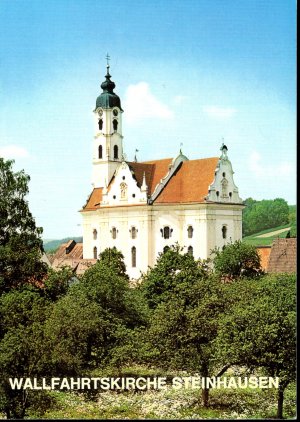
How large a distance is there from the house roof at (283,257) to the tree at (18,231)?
13.2m

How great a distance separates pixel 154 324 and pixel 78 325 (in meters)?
1.94

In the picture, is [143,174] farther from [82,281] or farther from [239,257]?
[82,281]

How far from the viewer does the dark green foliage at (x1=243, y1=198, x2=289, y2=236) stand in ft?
134

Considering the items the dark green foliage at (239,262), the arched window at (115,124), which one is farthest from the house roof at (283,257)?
the arched window at (115,124)

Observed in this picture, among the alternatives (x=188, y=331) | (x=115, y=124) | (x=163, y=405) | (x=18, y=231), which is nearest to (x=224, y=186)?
(x=115, y=124)

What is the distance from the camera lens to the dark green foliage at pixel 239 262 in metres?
31.9

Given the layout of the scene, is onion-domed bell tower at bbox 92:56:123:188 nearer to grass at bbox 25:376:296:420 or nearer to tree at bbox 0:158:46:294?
tree at bbox 0:158:46:294

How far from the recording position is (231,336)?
1482cm

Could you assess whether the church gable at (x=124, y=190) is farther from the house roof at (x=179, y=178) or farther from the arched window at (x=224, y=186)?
the arched window at (x=224, y=186)

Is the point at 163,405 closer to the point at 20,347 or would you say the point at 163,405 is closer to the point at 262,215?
the point at 20,347

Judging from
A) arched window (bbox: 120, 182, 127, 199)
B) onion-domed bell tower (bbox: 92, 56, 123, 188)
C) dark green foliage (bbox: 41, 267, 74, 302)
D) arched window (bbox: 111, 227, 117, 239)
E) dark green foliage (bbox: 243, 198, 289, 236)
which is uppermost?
onion-domed bell tower (bbox: 92, 56, 123, 188)

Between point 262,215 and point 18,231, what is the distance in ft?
90.5

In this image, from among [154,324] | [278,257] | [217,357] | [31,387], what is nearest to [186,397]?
[217,357]

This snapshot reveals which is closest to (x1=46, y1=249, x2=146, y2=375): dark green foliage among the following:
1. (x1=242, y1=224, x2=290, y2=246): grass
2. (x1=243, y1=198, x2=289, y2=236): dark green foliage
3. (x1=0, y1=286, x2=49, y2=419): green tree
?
(x1=0, y1=286, x2=49, y2=419): green tree
